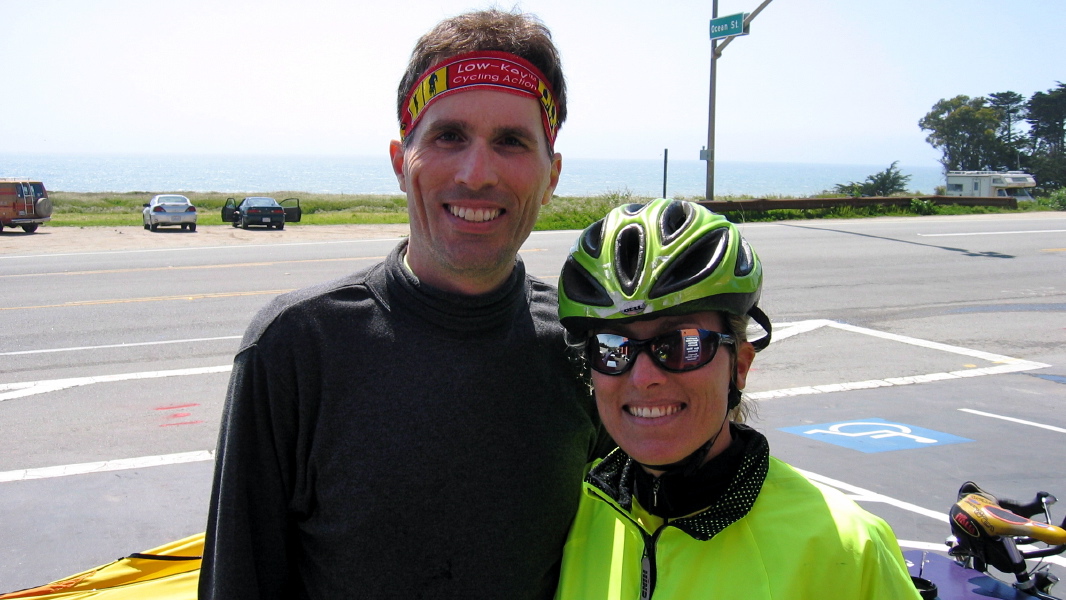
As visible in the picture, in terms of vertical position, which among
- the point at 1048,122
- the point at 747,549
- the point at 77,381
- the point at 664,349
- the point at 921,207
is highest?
the point at 1048,122

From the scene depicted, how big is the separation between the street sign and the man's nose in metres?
A: 19.3

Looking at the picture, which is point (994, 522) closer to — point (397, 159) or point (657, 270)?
point (657, 270)

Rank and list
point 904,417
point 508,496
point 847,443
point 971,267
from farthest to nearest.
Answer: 1. point 971,267
2. point 904,417
3. point 847,443
4. point 508,496

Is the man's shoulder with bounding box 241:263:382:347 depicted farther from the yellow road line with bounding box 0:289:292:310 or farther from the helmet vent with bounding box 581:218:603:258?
the yellow road line with bounding box 0:289:292:310

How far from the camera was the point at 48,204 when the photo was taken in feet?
89.1

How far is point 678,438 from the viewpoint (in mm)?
1967

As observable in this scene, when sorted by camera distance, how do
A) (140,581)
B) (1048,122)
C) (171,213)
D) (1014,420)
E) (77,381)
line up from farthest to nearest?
(1048,122) → (171,213) → (77,381) → (1014,420) → (140,581)

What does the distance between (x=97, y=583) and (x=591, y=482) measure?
5.87 feet

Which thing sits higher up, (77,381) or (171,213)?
(171,213)

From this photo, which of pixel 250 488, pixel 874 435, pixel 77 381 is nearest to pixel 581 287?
pixel 250 488

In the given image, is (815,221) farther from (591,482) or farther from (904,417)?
(591,482)

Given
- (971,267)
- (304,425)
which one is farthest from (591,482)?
(971,267)

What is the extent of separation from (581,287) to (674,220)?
12.1 inches

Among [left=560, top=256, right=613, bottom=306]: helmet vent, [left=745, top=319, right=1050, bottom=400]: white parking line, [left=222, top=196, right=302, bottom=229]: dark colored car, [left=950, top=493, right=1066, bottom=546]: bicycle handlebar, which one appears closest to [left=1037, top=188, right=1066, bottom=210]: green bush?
[left=745, top=319, right=1050, bottom=400]: white parking line
